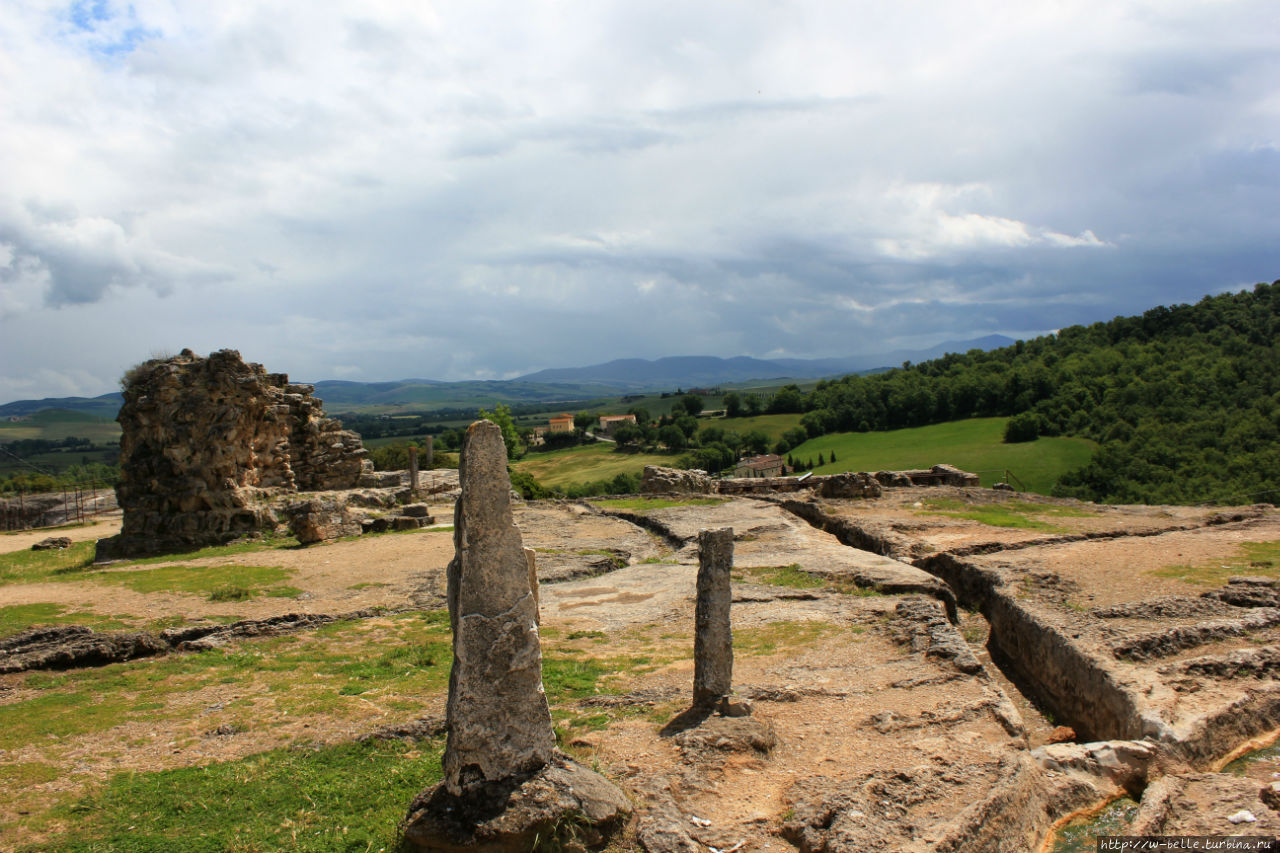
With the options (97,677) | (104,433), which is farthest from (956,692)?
(104,433)

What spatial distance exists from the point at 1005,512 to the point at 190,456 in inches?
1041

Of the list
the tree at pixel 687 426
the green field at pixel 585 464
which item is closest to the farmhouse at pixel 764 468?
the green field at pixel 585 464

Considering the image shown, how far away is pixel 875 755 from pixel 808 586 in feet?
26.1

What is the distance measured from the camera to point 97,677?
393 inches

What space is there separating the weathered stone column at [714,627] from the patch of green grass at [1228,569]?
10276 millimetres

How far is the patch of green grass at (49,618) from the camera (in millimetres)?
12242

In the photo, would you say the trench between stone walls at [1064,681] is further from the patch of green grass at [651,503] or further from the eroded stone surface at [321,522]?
the eroded stone surface at [321,522]

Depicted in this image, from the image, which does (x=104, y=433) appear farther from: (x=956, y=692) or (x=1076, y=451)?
(x=956, y=692)

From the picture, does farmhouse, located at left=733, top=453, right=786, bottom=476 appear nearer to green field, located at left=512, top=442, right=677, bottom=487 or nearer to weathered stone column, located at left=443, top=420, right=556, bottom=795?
green field, located at left=512, top=442, right=677, bottom=487

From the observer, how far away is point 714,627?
28.1 feet

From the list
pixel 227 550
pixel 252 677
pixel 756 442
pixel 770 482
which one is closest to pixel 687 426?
pixel 756 442

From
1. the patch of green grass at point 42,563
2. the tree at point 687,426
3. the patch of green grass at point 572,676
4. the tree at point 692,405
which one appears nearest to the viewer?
the patch of green grass at point 572,676

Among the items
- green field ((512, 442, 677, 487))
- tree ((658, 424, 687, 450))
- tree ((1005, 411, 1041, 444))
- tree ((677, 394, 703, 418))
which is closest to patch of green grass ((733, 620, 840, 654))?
green field ((512, 442, 677, 487))

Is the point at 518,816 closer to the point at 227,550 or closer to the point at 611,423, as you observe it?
the point at 227,550
